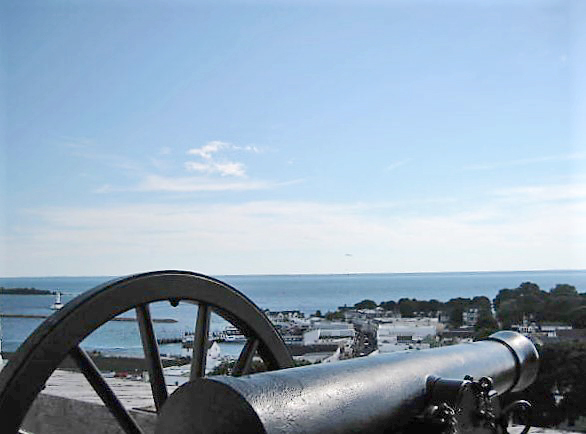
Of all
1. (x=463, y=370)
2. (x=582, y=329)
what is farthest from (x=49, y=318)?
(x=582, y=329)

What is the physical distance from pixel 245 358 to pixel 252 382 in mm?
997

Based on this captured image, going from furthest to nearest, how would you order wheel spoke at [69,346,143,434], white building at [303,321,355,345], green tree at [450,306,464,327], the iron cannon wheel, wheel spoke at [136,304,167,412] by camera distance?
green tree at [450,306,464,327] → white building at [303,321,355,345] → wheel spoke at [136,304,167,412] → wheel spoke at [69,346,143,434] → the iron cannon wheel

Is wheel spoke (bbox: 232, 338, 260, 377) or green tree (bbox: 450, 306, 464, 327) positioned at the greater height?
wheel spoke (bbox: 232, 338, 260, 377)

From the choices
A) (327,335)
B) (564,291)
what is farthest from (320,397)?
(564,291)

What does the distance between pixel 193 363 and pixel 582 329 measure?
526cm

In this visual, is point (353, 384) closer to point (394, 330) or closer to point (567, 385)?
point (567, 385)

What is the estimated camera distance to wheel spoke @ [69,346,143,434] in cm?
203

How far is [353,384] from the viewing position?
1.95 m

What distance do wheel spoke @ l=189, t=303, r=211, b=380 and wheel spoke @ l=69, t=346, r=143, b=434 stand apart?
315mm

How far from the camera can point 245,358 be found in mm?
2635

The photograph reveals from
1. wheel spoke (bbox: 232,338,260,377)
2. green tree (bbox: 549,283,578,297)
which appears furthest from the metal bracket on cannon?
green tree (bbox: 549,283,578,297)

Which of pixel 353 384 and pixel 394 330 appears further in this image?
pixel 394 330

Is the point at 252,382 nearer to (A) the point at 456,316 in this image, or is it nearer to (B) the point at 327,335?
(B) the point at 327,335

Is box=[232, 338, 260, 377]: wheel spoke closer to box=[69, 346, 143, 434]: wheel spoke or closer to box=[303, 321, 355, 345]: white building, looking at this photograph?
box=[69, 346, 143, 434]: wheel spoke
